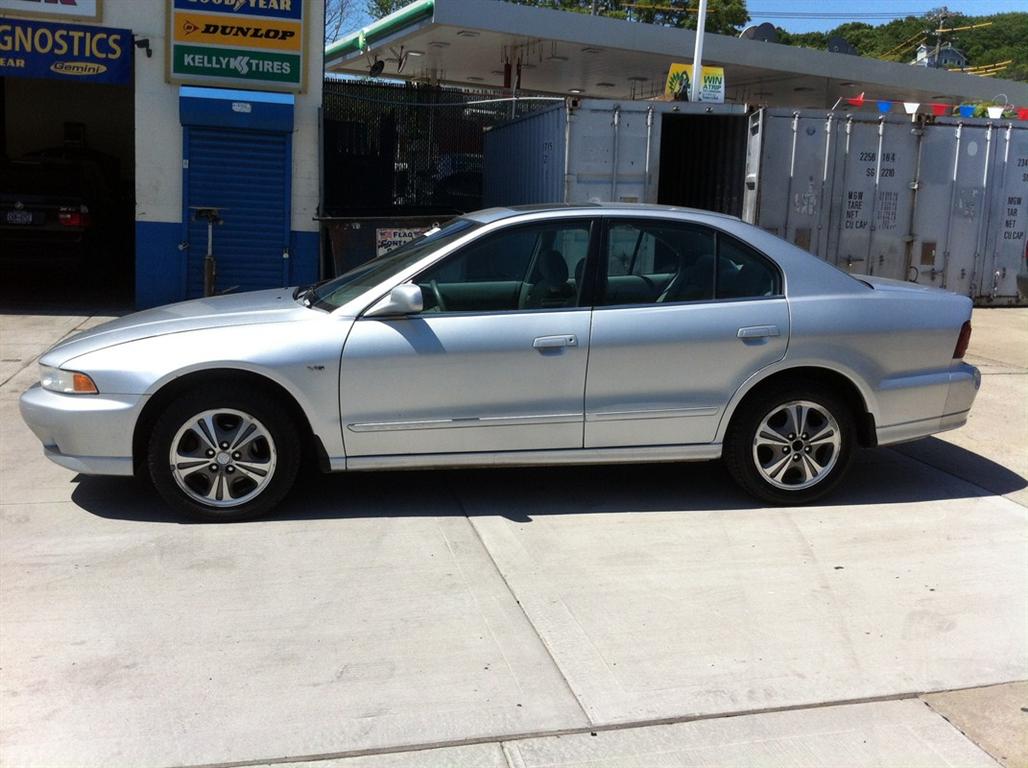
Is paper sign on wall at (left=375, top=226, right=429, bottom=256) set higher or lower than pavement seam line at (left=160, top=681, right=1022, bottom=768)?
higher

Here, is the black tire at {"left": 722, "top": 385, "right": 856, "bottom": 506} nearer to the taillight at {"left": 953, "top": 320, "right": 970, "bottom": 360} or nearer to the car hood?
the taillight at {"left": 953, "top": 320, "right": 970, "bottom": 360}

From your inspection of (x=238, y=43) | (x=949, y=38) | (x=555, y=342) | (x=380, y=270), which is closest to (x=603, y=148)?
(x=238, y=43)

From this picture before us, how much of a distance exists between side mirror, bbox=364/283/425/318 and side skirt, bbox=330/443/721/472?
0.75 m

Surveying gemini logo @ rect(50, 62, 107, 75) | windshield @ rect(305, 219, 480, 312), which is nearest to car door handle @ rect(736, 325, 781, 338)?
windshield @ rect(305, 219, 480, 312)

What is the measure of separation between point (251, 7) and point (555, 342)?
807cm

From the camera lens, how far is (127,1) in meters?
11.5

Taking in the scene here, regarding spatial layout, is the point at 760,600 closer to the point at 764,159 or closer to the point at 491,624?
the point at 491,624

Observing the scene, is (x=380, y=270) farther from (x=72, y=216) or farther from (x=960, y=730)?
(x=72, y=216)

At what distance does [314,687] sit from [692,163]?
A: 1126 cm

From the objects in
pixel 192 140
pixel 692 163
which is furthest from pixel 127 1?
pixel 692 163

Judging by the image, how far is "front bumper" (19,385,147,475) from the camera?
16.9ft

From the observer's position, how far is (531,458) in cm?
550

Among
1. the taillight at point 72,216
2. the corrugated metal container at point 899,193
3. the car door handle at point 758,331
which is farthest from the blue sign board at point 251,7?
the car door handle at point 758,331

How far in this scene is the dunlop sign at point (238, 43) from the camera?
37.9ft
